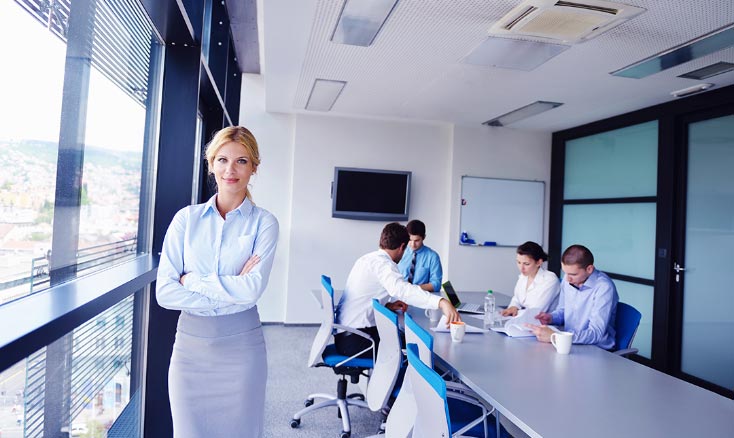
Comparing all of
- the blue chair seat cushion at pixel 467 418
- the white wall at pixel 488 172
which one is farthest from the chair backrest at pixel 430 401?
the white wall at pixel 488 172

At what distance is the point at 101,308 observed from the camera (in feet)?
4.74

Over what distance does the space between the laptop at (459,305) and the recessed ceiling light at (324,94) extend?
2.51 m

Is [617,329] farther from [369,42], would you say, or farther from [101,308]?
[101,308]

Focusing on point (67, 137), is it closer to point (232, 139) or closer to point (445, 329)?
point (232, 139)

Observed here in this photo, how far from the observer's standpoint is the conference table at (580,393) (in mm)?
1774

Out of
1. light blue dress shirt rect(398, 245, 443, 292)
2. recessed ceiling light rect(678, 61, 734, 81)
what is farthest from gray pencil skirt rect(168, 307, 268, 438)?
recessed ceiling light rect(678, 61, 734, 81)

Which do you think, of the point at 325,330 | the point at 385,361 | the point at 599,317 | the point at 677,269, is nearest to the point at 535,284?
the point at 599,317

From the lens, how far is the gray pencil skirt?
196cm

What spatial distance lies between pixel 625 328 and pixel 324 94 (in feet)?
12.6

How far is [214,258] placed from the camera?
2.04 metres

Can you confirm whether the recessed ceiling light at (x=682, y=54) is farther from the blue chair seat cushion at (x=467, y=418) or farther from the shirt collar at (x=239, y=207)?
the shirt collar at (x=239, y=207)

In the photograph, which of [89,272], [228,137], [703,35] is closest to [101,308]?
[89,272]

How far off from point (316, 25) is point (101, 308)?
285cm

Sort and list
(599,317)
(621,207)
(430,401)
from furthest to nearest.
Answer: (621,207)
(599,317)
(430,401)
